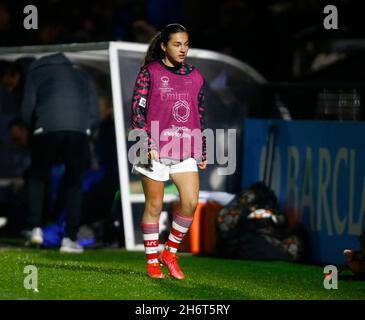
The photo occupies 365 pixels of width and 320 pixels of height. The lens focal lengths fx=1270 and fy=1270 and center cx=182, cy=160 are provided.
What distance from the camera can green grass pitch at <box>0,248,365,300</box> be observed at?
9109 mm

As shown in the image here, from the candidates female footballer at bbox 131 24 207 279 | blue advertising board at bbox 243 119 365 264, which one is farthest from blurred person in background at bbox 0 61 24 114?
female footballer at bbox 131 24 207 279

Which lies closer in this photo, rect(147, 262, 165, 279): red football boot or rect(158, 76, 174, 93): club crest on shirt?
rect(158, 76, 174, 93): club crest on shirt

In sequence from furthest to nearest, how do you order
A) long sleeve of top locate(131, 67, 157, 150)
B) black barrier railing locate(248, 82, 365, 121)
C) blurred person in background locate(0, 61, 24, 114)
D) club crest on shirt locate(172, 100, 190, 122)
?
blurred person in background locate(0, 61, 24, 114) → black barrier railing locate(248, 82, 365, 121) → club crest on shirt locate(172, 100, 190, 122) → long sleeve of top locate(131, 67, 157, 150)

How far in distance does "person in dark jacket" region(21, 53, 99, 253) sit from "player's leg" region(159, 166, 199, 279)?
10.6 ft

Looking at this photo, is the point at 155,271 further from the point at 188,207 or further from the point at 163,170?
the point at 163,170

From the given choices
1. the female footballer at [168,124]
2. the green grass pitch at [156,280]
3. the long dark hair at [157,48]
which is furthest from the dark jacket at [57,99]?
the female footballer at [168,124]

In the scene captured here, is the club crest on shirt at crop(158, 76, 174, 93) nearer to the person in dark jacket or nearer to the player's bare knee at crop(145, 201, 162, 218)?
the player's bare knee at crop(145, 201, 162, 218)

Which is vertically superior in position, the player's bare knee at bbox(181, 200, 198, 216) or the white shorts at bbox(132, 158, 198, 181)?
the white shorts at bbox(132, 158, 198, 181)

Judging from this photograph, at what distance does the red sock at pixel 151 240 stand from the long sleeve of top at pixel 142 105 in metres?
0.63

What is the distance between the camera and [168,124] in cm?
977

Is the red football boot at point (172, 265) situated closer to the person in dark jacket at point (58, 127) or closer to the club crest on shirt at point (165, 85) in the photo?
the club crest on shirt at point (165, 85)


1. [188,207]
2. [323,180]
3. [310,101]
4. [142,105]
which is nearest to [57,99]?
[310,101]
